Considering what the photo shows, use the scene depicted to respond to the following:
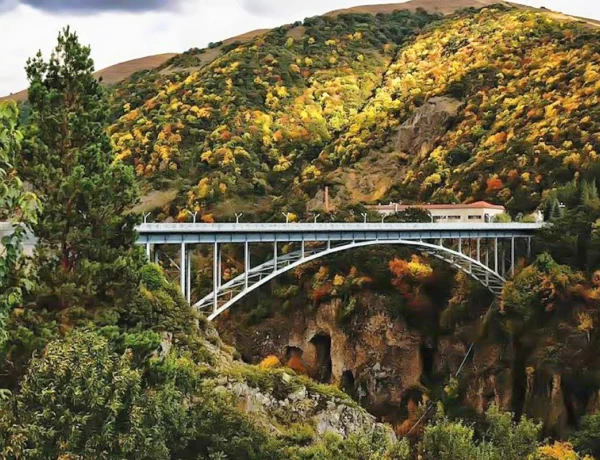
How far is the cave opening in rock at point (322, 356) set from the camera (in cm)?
4475

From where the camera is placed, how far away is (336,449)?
18.5m

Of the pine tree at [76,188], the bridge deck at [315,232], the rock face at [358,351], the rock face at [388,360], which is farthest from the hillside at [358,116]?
the pine tree at [76,188]

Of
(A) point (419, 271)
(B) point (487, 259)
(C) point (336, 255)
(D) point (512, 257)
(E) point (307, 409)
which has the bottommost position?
(E) point (307, 409)

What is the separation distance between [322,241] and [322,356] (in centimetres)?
940

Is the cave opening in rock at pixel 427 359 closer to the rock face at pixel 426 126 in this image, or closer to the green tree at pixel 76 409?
the rock face at pixel 426 126

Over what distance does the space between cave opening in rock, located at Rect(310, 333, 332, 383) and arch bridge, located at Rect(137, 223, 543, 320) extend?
5.72 m

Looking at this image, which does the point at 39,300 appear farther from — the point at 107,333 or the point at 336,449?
the point at 336,449

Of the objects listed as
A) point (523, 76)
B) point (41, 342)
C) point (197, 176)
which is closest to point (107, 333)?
point (41, 342)

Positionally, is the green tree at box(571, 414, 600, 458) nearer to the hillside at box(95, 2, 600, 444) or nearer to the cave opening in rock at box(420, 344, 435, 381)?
the hillside at box(95, 2, 600, 444)

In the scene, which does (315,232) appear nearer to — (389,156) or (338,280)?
(338,280)

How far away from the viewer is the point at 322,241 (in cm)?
3919

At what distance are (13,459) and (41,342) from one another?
3461 mm

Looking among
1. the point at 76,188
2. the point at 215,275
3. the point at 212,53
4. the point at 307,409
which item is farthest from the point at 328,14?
the point at 76,188

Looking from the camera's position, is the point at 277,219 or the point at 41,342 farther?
the point at 277,219
